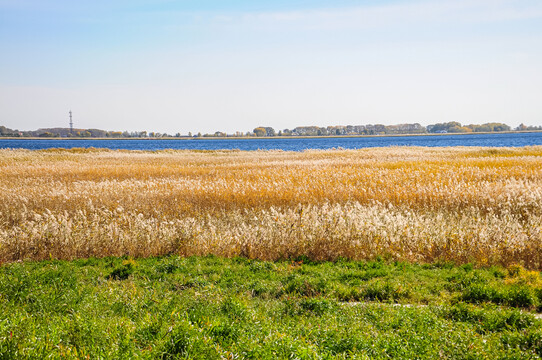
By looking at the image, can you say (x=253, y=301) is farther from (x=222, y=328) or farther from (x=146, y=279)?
(x=146, y=279)

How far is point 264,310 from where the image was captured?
7090mm

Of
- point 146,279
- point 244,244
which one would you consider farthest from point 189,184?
point 146,279

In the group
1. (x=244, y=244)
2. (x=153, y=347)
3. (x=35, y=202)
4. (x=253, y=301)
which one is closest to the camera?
(x=153, y=347)

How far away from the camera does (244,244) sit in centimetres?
1124

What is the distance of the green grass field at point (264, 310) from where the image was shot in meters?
5.12

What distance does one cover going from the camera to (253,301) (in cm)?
758

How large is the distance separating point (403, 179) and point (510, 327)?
16.9m

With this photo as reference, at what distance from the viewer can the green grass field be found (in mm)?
5117

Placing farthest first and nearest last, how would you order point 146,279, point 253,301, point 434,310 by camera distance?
point 146,279, point 253,301, point 434,310

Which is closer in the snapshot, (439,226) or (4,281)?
(4,281)

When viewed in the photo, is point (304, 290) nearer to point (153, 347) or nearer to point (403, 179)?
point (153, 347)

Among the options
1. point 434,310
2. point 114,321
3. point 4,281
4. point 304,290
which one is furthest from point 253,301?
point 4,281

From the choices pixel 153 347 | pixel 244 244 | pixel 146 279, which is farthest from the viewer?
pixel 244 244

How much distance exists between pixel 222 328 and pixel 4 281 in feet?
17.1
